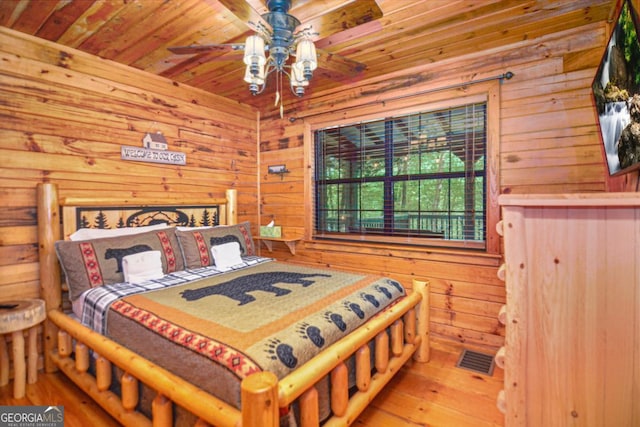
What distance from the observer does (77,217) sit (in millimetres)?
2367

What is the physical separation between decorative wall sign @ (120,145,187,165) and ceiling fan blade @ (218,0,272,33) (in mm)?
1771

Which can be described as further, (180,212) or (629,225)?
(180,212)

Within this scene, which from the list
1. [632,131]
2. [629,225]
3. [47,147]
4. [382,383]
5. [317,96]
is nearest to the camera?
[629,225]

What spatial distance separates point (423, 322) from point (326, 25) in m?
1.99

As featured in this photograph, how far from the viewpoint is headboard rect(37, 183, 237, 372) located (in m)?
2.17

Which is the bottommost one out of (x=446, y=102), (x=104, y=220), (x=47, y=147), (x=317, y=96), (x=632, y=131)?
(x=104, y=220)

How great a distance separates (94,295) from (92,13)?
1745mm

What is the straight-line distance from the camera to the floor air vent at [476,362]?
222 cm

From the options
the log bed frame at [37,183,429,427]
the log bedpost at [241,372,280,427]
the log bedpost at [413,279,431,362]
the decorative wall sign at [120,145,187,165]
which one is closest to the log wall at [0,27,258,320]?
the decorative wall sign at [120,145,187,165]

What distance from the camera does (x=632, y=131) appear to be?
48.8 inches

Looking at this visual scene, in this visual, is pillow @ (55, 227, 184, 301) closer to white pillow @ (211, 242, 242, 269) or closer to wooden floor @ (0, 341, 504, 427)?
white pillow @ (211, 242, 242, 269)

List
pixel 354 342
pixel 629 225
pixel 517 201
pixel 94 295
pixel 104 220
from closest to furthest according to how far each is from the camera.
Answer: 1. pixel 629 225
2. pixel 517 201
3. pixel 354 342
4. pixel 94 295
5. pixel 104 220

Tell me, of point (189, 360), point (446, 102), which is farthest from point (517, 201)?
point (446, 102)

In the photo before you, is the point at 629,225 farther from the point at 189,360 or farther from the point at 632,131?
the point at 189,360
